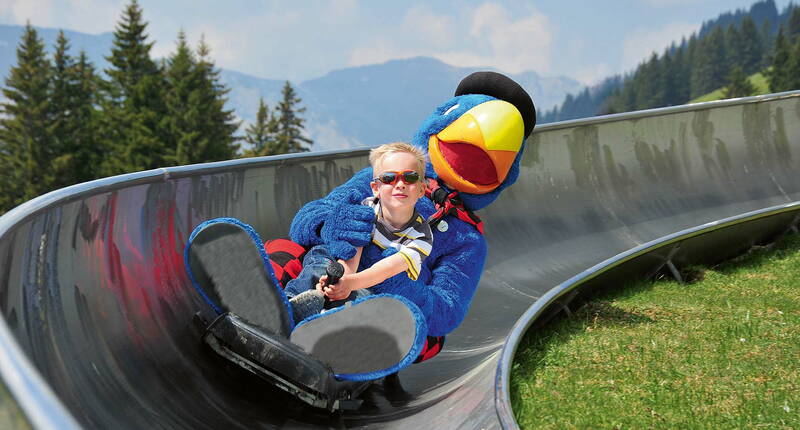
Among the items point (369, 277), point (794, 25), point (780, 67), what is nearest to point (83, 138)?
point (369, 277)

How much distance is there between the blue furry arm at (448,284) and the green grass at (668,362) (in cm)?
46

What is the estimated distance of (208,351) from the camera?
2746 millimetres

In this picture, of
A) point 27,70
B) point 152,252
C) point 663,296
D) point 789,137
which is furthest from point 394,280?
point 27,70

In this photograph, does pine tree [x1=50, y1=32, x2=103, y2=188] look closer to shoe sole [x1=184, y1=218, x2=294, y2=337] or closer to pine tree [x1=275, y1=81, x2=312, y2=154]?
pine tree [x1=275, y1=81, x2=312, y2=154]

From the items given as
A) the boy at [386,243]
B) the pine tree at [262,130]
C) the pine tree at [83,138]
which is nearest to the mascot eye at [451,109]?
the boy at [386,243]

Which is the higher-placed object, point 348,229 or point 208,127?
point 208,127

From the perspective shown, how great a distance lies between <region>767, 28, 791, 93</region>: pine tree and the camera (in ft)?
A: 209

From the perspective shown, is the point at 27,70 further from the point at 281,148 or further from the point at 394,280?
the point at 394,280

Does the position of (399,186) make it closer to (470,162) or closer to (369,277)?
(369,277)

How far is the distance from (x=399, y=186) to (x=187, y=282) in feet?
3.44

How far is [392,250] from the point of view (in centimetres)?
277

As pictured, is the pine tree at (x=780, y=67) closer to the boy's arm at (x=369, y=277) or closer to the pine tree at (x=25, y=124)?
the pine tree at (x=25, y=124)

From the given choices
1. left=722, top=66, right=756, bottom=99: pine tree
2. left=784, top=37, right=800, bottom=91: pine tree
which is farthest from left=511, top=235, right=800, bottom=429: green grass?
left=722, top=66, right=756, bottom=99: pine tree

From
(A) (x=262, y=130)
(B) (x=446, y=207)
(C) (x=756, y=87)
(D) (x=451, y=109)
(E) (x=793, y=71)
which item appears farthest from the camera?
(C) (x=756, y=87)
